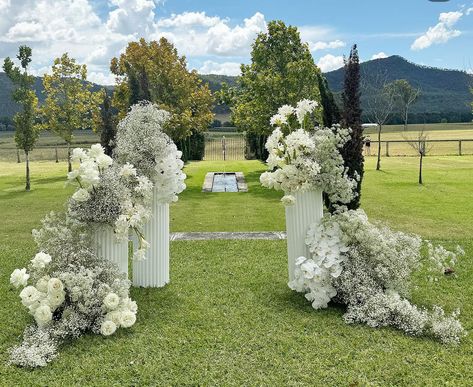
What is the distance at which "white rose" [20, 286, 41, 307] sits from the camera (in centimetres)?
525

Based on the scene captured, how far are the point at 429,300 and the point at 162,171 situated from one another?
3777 mm

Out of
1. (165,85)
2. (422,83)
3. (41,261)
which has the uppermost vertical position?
(422,83)

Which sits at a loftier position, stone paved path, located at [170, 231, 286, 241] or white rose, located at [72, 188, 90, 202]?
white rose, located at [72, 188, 90, 202]

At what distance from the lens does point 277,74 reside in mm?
18703

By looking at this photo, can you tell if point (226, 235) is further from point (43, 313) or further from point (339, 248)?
point (43, 313)

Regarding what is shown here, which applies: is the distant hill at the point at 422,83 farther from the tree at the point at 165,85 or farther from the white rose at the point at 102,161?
the white rose at the point at 102,161

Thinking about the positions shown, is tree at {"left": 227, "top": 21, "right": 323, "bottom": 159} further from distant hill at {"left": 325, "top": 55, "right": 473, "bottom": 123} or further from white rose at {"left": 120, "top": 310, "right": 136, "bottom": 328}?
distant hill at {"left": 325, "top": 55, "right": 473, "bottom": 123}

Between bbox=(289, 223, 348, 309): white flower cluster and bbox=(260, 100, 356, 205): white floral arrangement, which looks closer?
bbox=(289, 223, 348, 309): white flower cluster

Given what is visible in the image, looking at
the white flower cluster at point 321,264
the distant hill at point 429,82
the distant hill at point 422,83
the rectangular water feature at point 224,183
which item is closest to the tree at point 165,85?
the rectangular water feature at point 224,183

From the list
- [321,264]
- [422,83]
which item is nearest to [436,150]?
[321,264]

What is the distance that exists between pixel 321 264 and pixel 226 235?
14.4ft

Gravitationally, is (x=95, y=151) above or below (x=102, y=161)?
above

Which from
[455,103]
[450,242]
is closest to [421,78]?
[455,103]

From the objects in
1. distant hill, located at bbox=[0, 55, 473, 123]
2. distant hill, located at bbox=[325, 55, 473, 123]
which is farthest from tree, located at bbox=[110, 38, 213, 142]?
distant hill, located at bbox=[325, 55, 473, 123]
